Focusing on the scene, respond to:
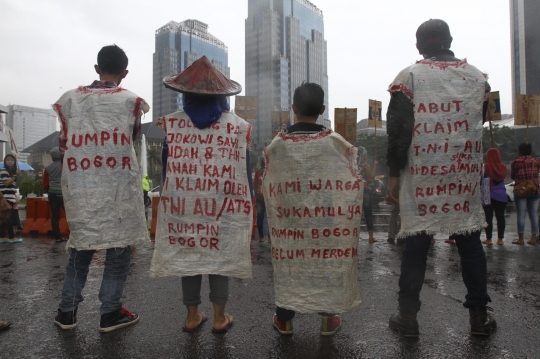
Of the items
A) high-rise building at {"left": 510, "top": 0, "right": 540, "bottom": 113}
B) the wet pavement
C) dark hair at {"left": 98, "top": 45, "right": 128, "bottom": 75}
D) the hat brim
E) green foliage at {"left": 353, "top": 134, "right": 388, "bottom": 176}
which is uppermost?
high-rise building at {"left": 510, "top": 0, "right": 540, "bottom": 113}

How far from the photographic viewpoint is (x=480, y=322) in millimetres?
2777

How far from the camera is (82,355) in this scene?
8.22ft

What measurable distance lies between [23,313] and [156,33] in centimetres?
5168

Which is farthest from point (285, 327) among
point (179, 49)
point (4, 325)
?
point (179, 49)

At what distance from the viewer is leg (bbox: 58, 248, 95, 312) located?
9.89 ft

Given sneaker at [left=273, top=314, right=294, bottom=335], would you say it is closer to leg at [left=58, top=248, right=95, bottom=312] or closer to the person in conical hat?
the person in conical hat

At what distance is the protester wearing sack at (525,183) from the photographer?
23.6ft

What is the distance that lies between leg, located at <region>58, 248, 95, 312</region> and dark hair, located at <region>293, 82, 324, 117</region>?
1803 millimetres

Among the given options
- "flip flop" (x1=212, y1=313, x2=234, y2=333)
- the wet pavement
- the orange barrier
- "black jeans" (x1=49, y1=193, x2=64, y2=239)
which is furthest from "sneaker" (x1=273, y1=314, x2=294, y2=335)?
the orange barrier

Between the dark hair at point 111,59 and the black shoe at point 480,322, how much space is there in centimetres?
302

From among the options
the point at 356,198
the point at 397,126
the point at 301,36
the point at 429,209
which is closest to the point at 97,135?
the point at 356,198

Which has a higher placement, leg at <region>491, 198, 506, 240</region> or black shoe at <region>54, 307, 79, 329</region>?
leg at <region>491, 198, 506, 240</region>

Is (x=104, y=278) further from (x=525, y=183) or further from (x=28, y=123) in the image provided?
(x=28, y=123)

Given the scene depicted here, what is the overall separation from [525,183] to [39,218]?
9490mm
